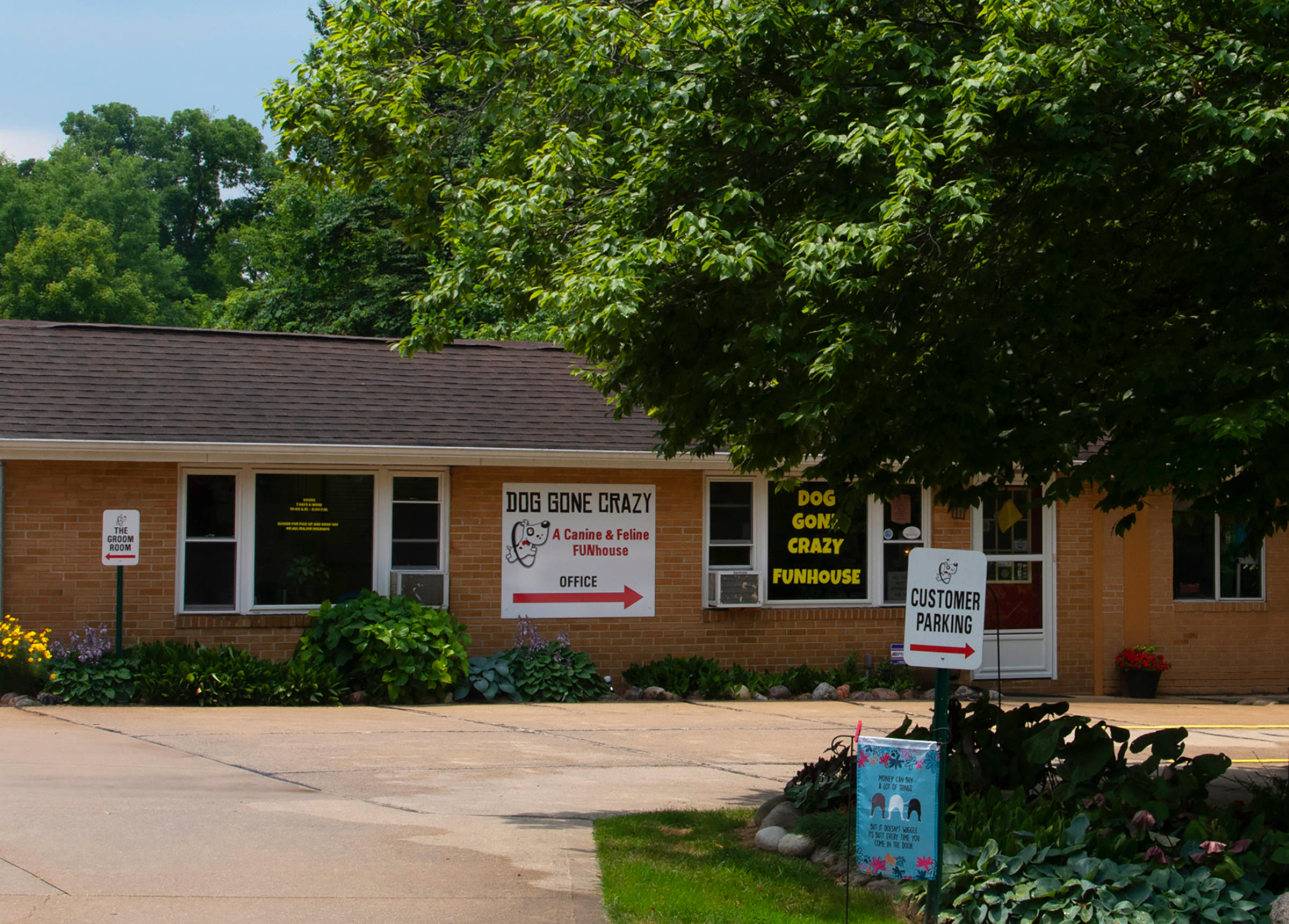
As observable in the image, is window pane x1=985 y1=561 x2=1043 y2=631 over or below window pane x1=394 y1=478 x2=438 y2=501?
below

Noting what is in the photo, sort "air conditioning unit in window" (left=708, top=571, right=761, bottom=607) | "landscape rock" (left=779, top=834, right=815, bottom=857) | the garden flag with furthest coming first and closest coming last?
"air conditioning unit in window" (left=708, top=571, right=761, bottom=607)
"landscape rock" (left=779, top=834, right=815, bottom=857)
the garden flag

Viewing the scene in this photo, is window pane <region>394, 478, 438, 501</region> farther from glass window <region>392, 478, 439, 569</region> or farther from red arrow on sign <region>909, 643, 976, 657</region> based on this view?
red arrow on sign <region>909, 643, 976, 657</region>

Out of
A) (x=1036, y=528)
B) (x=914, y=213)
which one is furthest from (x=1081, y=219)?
(x=1036, y=528)

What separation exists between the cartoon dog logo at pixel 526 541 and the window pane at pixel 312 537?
1.63 meters

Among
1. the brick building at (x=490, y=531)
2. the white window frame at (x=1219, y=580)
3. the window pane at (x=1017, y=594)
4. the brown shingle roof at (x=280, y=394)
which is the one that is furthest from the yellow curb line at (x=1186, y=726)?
the brown shingle roof at (x=280, y=394)

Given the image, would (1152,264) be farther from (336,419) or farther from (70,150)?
(70,150)

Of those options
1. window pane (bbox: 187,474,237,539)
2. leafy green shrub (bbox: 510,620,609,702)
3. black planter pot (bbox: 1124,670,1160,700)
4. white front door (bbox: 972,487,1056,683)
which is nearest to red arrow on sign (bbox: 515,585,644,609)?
leafy green shrub (bbox: 510,620,609,702)

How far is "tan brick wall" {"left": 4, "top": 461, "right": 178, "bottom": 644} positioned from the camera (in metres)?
14.1

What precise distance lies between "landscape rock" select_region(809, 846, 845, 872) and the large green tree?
2.31 m

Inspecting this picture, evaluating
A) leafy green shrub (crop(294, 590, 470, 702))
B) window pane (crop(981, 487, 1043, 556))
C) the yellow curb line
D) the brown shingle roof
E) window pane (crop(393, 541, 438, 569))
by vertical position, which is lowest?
the yellow curb line

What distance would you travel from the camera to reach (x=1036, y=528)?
17828 millimetres

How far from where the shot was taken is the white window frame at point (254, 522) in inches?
583

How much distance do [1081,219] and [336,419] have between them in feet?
31.2

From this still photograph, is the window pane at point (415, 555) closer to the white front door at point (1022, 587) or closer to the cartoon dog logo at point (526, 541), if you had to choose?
the cartoon dog logo at point (526, 541)
